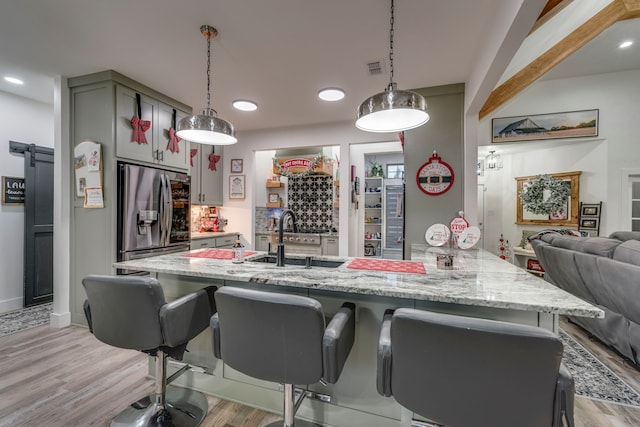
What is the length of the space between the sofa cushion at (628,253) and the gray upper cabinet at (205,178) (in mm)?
5013

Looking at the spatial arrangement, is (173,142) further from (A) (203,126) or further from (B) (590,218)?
(B) (590,218)

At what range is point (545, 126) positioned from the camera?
17.4 feet

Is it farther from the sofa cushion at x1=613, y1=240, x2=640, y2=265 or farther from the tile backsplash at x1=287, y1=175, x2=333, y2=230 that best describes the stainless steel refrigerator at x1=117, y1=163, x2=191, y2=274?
the sofa cushion at x1=613, y1=240, x2=640, y2=265

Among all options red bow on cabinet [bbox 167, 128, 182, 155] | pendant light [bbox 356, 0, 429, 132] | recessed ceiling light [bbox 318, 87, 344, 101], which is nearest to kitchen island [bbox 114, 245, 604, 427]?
pendant light [bbox 356, 0, 429, 132]

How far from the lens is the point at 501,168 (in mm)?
6594

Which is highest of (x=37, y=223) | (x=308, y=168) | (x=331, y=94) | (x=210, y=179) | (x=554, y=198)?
(x=331, y=94)

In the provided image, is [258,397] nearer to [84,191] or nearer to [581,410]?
[581,410]

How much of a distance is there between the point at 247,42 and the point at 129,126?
1695 mm

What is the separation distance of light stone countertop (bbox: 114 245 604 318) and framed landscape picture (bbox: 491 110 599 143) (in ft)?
15.3

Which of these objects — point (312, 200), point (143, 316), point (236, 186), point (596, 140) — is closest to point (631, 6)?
point (596, 140)

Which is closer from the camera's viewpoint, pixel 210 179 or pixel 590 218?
pixel 210 179

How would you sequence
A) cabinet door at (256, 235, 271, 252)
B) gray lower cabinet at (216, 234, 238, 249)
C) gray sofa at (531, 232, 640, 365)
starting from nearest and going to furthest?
gray sofa at (531, 232, 640, 365) → gray lower cabinet at (216, 234, 238, 249) → cabinet door at (256, 235, 271, 252)

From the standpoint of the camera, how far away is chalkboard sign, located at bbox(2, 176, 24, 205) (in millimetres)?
3477

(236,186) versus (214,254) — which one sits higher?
(236,186)
